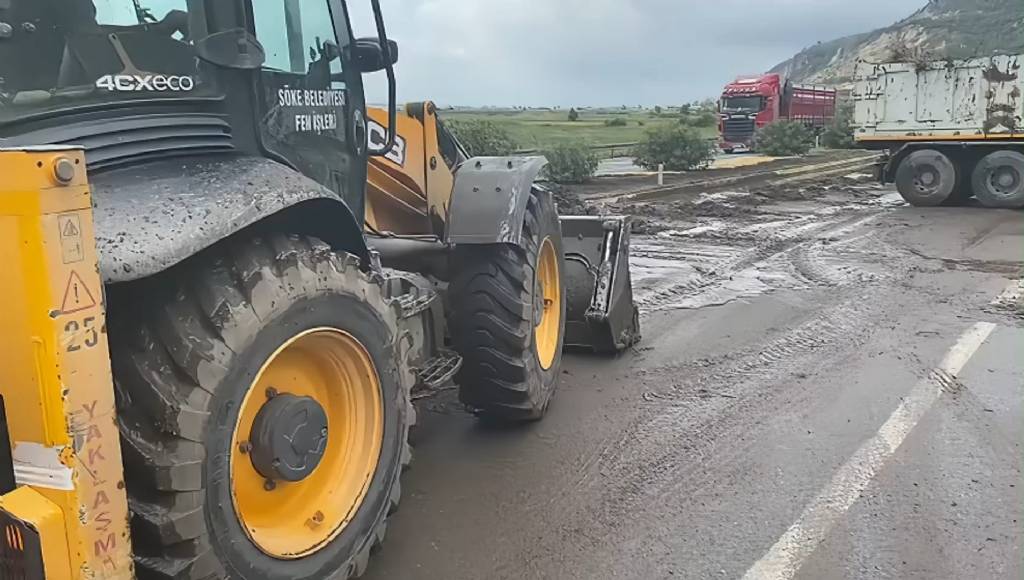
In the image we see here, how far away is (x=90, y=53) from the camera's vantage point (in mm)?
2986

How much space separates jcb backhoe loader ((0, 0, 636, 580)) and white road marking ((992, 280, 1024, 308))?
678 cm

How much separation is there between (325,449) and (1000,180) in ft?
56.7

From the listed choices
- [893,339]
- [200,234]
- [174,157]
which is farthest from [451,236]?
[893,339]

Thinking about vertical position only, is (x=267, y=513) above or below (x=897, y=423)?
above

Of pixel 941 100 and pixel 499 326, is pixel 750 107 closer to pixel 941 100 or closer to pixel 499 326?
pixel 941 100

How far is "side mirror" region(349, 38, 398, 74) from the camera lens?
421cm

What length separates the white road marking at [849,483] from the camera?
12.4 feet

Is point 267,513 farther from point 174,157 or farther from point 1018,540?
point 1018,540

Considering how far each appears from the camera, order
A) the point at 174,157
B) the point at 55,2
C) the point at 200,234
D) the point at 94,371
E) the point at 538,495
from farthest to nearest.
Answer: the point at 538,495 < the point at 174,157 < the point at 55,2 < the point at 200,234 < the point at 94,371

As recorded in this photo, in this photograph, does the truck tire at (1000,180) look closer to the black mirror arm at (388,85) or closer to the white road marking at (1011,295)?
the white road marking at (1011,295)

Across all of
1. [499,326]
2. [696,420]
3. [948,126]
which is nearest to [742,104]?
[948,126]

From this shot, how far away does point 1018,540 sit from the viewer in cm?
392

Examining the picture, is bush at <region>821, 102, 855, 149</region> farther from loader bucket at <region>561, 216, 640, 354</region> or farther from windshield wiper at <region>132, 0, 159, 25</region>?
windshield wiper at <region>132, 0, 159, 25</region>

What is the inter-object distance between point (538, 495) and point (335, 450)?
1.37 meters
